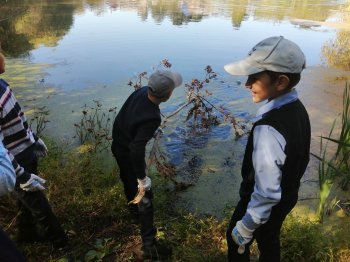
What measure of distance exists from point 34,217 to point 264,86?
1.60 metres

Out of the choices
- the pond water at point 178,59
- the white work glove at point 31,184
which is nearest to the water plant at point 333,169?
the pond water at point 178,59

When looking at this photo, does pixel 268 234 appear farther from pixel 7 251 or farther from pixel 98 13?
pixel 98 13

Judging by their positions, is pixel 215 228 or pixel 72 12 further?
pixel 72 12

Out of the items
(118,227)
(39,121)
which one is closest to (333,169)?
(118,227)

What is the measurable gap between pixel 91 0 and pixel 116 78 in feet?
38.0

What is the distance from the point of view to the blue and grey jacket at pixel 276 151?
1.31 metres

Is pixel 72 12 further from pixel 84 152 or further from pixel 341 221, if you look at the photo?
pixel 341 221

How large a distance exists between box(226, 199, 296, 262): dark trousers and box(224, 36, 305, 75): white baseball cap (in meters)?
0.61

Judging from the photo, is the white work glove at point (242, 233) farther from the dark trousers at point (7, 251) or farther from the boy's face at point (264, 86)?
the dark trousers at point (7, 251)

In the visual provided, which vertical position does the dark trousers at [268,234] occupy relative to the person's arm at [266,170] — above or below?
below

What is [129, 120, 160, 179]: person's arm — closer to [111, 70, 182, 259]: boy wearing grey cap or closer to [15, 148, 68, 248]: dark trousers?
[111, 70, 182, 259]: boy wearing grey cap

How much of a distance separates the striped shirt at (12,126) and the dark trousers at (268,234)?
1.17m

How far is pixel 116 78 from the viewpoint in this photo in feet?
19.9

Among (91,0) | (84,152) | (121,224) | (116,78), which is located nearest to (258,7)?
(91,0)
